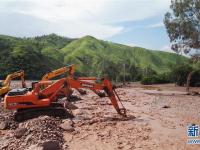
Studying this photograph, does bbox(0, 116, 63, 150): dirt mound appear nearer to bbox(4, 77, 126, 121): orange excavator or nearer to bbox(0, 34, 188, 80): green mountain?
bbox(4, 77, 126, 121): orange excavator

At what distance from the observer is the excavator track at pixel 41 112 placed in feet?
63.9

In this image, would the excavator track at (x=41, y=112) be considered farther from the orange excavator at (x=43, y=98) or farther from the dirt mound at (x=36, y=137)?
the dirt mound at (x=36, y=137)

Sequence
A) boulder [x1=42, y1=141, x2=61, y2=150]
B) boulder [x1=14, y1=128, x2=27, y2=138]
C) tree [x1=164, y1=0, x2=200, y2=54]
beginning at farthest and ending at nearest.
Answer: tree [x1=164, y1=0, x2=200, y2=54] → boulder [x1=14, y1=128, x2=27, y2=138] → boulder [x1=42, y1=141, x2=61, y2=150]

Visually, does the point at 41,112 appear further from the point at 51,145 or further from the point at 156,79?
the point at 156,79

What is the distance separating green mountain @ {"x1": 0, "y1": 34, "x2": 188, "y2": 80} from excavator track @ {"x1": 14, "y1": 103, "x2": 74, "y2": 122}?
51574mm

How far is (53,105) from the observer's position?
66.2ft

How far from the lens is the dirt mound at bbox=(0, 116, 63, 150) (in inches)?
544

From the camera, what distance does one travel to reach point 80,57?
144125mm

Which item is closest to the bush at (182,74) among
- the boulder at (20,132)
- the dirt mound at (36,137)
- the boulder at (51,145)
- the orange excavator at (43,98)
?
the orange excavator at (43,98)

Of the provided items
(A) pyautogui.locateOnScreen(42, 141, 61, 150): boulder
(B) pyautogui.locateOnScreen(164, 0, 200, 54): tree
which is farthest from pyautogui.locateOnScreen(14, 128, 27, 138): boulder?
(B) pyautogui.locateOnScreen(164, 0, 200, 54): tree

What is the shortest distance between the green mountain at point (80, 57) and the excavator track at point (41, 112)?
169 feet

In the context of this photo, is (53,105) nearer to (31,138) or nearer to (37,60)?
(31,138)

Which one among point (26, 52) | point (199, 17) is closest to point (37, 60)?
point (26, 52)

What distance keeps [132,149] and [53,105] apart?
7162 millimetres
